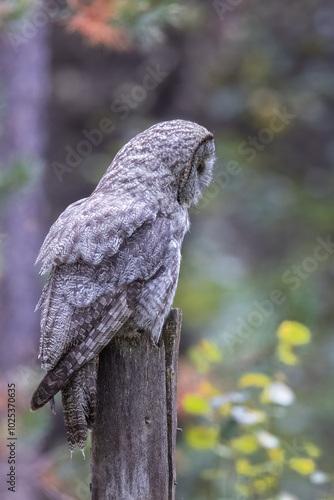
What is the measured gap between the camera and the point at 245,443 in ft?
13.7

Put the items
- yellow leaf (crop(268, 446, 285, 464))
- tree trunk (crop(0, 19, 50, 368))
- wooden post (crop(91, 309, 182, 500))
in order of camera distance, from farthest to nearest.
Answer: tree trunk (crop(0, 19, 50, 368))
yellow leaf (crop(268, 446, 285, 464))
wooden post (crop(91, 309, 182, 500))

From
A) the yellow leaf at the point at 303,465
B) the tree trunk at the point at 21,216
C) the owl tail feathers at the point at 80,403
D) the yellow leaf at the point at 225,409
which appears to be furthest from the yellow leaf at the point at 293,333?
the tree trunk at the point at 21,216

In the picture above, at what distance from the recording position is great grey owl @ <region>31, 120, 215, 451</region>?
3109 mm

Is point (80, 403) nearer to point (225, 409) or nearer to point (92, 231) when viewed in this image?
point (92, 231)

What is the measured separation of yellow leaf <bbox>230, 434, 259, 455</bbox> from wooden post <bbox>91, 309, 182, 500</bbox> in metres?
1.13

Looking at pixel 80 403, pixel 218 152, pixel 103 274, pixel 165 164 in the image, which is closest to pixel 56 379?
pixel 80 403

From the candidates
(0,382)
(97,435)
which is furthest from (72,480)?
(97,435)

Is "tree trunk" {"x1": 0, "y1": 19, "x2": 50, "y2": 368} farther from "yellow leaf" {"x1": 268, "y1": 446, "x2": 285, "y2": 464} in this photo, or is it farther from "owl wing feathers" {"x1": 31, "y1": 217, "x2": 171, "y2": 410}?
"owl wing feathers" {"x1": 31, "y1": 217, "x2": 171, "y2": 410}

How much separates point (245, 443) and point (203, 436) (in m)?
0.22

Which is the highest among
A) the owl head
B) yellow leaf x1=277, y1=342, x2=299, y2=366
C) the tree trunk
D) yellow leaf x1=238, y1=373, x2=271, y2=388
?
the tree trunk

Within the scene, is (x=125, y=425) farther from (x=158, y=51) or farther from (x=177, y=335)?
(x=158, y=51)

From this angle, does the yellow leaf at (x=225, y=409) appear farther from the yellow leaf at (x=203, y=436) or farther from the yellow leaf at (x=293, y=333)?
the yellow leaf at (x=293, y=333)

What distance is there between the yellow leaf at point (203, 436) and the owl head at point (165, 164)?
1.21 meters

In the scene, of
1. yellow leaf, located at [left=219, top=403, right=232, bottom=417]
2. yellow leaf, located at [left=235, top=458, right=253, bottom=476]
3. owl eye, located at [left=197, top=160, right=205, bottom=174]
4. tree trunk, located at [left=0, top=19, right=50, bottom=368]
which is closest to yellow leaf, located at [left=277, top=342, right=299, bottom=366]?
yellow leaf, located at [left=219, top=403, right=232, bottom=417]
